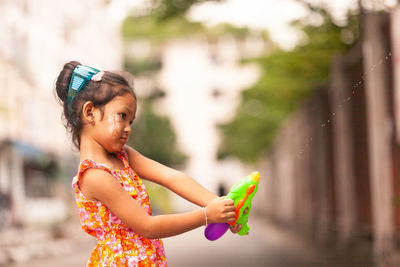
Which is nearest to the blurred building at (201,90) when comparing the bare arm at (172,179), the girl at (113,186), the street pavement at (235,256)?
the street pavement at (235,256)

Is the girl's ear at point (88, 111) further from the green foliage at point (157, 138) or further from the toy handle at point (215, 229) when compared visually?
the green foliage at point (157, 138)

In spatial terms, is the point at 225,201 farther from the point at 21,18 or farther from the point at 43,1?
the point at 43,1

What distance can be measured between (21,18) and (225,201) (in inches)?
1238

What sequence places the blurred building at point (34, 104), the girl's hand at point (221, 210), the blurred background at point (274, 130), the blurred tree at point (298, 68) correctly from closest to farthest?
the girl's hand at point (221, 210) → the blurred background at point (274, 130) → the blurred tree at point (298, 68) → the blurred building at point (34, 104)

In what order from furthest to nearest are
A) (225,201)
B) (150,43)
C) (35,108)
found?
(150,43), (35,108), (225,201)

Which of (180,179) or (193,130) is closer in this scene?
(180,179)

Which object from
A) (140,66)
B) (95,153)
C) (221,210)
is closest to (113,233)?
(95,153)

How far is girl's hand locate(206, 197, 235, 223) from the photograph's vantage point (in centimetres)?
256

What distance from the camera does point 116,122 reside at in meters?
2.70

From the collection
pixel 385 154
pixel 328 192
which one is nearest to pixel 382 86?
pixel 385 154

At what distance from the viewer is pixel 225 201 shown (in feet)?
8.42

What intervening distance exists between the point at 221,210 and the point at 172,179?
13.8 inches

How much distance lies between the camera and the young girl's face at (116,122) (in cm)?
270

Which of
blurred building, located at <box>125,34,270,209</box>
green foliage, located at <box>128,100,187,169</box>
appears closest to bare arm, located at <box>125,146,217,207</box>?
green foliage, located at <box>128,100,187,169</box>
